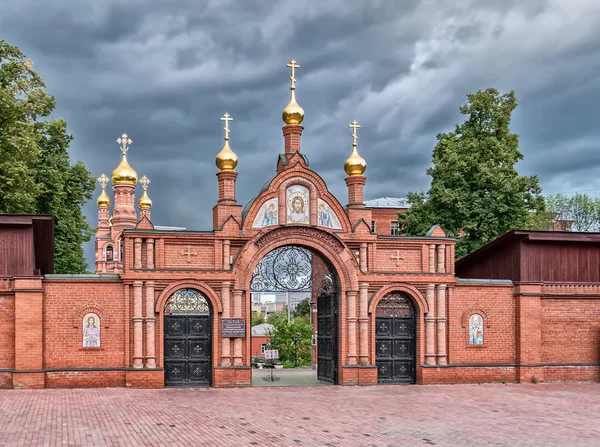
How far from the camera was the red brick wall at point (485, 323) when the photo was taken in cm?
2184

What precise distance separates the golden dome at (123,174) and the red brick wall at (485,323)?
1199 inches

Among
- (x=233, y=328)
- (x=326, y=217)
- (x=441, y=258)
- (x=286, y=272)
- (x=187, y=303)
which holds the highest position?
(x=326, y=217)

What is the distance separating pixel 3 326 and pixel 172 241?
4.83 m

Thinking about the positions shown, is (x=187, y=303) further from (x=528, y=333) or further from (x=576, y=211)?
(x=576, y=211)

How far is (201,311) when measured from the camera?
20.7 m

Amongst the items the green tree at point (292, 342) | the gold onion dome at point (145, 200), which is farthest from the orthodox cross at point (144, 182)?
the green tree at point (292, 342)

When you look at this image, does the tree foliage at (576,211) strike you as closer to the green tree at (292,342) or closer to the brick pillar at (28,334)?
the green tree at (292,342)

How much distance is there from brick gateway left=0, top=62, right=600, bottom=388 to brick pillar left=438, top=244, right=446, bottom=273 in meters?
0.07

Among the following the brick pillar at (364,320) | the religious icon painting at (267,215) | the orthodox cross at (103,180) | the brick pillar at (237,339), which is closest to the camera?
the brick pillar at (237,339)

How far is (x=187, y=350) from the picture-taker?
2047 centimetres

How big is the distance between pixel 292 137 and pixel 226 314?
5663mm

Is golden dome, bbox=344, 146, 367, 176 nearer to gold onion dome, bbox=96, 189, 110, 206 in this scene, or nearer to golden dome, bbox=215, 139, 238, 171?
golden dome, bbox=215, 139, 238, 171

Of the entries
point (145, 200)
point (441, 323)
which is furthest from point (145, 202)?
point (441, 323)

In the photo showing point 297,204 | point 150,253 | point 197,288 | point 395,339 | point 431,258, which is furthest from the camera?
point 431,258
